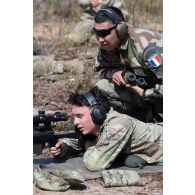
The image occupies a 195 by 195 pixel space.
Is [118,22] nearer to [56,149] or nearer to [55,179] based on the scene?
[56,149]

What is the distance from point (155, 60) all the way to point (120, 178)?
154 centimetres

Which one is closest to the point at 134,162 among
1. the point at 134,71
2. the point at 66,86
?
the point at 134,71

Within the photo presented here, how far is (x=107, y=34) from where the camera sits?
23.4 feet

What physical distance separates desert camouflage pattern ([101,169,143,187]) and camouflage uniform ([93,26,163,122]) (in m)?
1.30

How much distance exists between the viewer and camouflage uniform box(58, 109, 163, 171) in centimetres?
636

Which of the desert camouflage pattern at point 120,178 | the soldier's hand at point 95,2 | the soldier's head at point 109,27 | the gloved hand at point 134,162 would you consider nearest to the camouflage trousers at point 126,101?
the soldier's head at point 109,27

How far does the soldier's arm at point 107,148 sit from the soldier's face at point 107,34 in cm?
111

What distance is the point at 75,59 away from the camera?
1188 cm

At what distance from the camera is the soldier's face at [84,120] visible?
6.45 metres

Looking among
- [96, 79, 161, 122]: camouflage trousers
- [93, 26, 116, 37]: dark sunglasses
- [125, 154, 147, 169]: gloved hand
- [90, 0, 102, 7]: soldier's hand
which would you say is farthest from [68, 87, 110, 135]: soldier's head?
[90, 0, 102, 7]: soldier's hand

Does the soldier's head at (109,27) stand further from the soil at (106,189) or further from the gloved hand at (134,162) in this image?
the soil at (106,189)

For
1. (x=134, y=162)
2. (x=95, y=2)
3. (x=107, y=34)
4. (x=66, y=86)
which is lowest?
(x=134, y=162)
